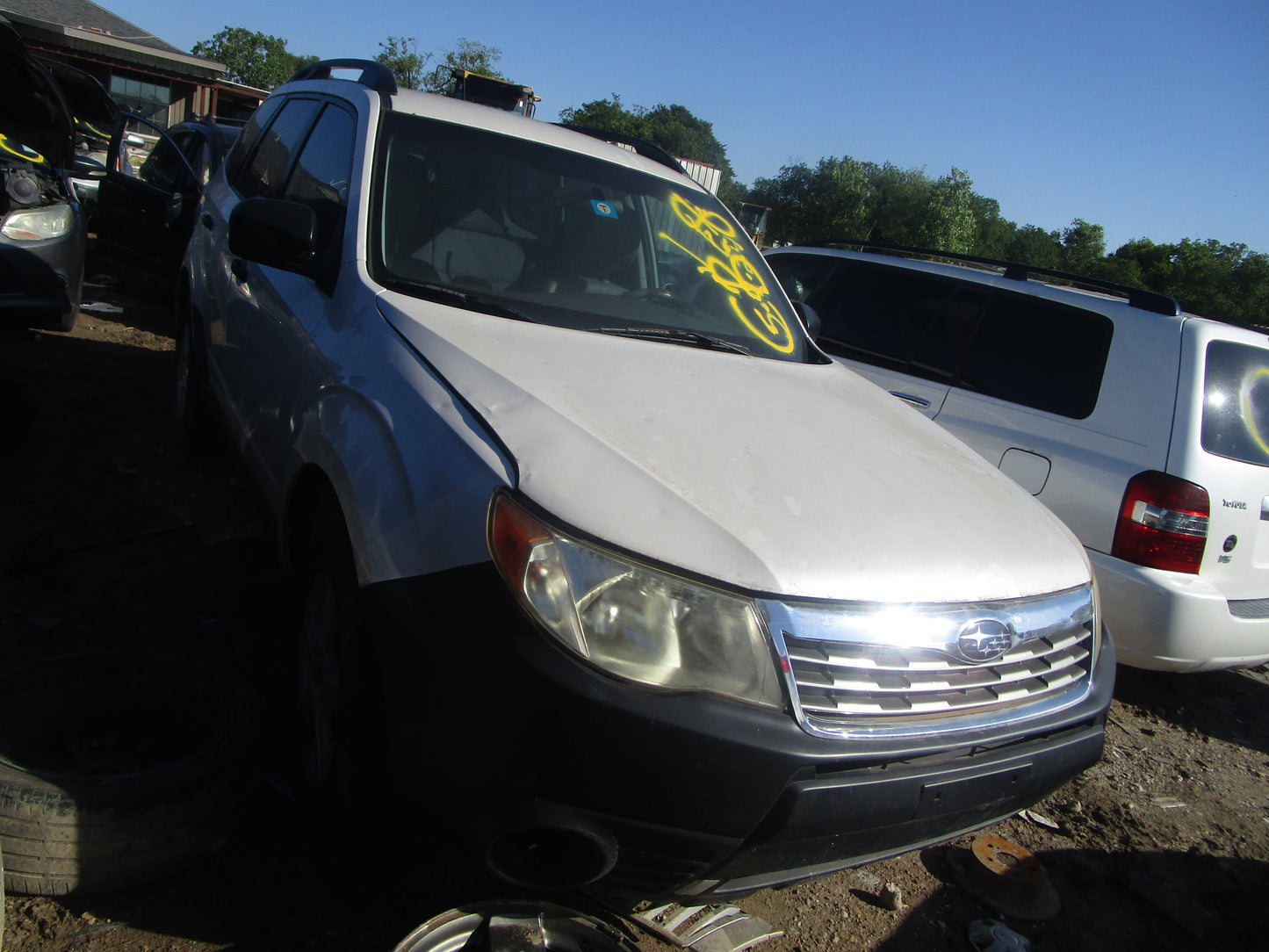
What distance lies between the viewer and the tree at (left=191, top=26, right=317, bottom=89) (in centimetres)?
6762

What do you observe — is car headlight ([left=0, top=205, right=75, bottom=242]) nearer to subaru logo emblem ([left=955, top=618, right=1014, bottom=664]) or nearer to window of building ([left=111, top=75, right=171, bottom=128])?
subaru logo emblem ([left=955, top=618, right=1014, bottom=664])

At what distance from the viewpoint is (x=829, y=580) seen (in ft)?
5.49

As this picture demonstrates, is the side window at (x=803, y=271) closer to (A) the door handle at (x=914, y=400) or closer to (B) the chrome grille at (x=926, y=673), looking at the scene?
(A) the door handle at (x=914, y=400)

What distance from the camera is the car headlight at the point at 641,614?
1558 millimetres

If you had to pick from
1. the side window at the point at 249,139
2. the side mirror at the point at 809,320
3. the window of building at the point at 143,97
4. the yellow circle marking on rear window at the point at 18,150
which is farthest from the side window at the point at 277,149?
the window of building at the point at 143,97

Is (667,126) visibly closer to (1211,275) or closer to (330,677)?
(1211,275)

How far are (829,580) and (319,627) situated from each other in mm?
1247

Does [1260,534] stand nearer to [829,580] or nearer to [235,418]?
[829,580]

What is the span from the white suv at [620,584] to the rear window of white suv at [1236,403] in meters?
1.62

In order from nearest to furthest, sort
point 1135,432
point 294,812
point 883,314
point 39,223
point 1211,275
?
point 294,812
point 1135,432
point 883,314
point 39,223
point 1211,275

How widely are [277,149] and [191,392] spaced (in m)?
1.29

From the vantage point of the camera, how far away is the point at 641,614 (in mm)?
1579

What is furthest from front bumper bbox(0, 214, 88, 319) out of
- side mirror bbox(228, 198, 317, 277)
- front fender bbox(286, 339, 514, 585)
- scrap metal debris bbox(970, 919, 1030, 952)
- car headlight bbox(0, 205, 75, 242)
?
scrap metal debris bbox(970, 919, 1030, 952)

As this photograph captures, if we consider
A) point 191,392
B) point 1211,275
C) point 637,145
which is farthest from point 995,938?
point 1211,275
